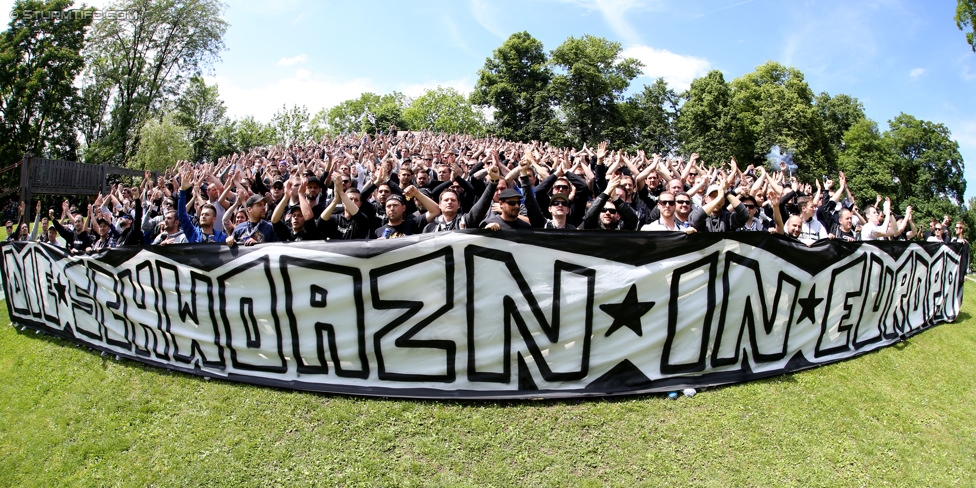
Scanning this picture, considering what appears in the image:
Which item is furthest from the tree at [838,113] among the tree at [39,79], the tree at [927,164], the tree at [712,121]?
the tree at [39,79]

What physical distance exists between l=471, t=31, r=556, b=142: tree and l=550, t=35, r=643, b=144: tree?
6.62 feet

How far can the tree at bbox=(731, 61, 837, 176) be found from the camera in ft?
149

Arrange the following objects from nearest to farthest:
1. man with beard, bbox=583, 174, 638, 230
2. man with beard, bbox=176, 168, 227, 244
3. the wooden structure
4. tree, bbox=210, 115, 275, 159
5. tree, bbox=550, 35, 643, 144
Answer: man with beard, bbox=583, 174, 638, 230
man with beard, bbox=176, 168, 227, 244
the wooden structure
tree, bbox=210, 115, 275, 159
tree, bbox=550, 35, 643, 144

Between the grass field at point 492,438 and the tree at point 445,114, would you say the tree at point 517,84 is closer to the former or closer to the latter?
the tree at point 445,114

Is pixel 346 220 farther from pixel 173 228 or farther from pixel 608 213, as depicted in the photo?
pixel 608 213

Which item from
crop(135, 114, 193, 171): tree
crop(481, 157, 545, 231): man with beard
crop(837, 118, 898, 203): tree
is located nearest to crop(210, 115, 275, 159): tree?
crop(135, 114, 193, 171): tree

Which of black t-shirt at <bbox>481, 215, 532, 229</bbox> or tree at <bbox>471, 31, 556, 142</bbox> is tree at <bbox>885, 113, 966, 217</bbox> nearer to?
tree at <bbox>471, 31, 556, 142</bbox>

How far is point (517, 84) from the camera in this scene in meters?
60.2

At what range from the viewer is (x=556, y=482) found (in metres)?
3.82

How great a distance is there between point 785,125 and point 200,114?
198 ft

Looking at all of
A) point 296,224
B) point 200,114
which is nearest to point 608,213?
point 296,224

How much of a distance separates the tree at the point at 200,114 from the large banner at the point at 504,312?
4949 cm

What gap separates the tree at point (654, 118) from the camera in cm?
6122

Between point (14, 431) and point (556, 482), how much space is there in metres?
5.72
